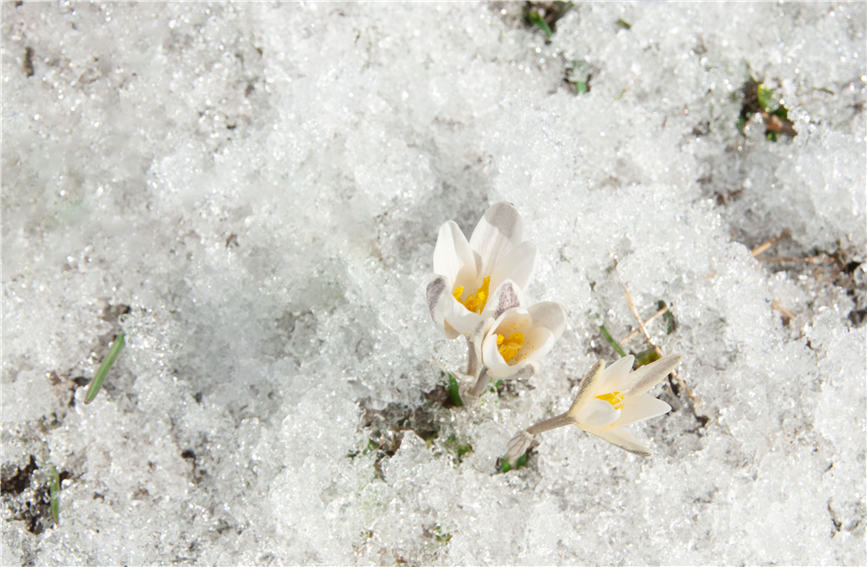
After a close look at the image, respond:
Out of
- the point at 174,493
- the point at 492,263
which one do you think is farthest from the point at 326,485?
the point at 492,263

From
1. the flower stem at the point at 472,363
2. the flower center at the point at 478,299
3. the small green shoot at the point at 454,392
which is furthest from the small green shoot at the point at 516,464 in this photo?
the flower center at the point at 478,299

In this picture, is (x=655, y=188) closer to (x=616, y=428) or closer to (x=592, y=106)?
(x=592, y=106)

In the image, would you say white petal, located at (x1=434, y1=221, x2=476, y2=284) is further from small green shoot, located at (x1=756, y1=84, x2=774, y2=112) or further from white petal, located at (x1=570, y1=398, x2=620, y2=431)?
small green shoot, located at (x1=756, y1=84, x2=774, y2=112)

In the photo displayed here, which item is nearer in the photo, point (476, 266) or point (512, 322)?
point (512, 322)

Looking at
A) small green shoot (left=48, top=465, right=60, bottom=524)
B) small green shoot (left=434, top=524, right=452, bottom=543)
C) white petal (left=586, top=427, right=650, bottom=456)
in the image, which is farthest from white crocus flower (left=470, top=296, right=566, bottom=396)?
small green shoot (left=48, top=465, right=60, bottom=524)

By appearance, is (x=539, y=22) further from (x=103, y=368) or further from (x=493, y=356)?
(x=103, y=368)

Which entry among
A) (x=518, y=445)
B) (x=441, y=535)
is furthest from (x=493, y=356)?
(x=441, y=535)

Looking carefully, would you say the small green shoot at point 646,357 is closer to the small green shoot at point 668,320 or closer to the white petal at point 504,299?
the small green shoot at point 668,320
